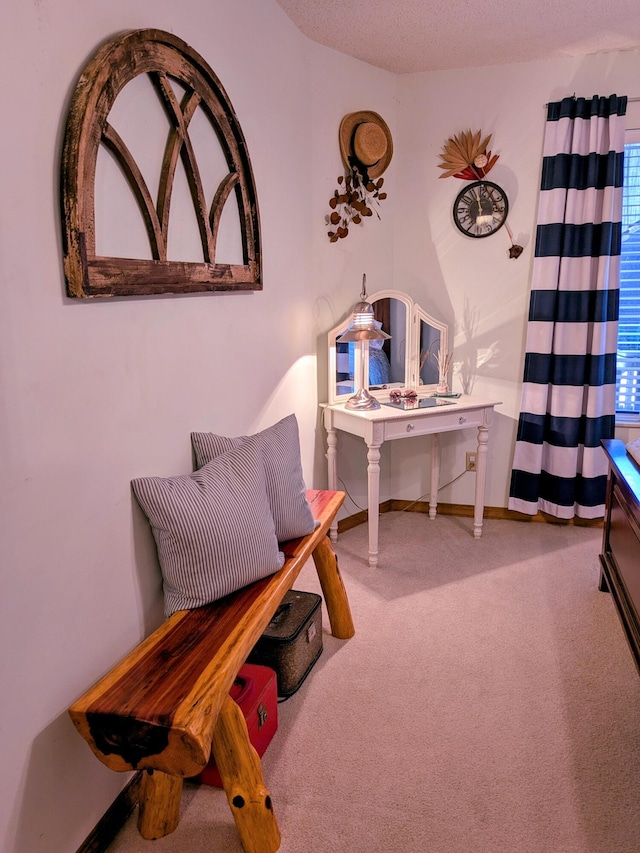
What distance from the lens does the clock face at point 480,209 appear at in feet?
11.2

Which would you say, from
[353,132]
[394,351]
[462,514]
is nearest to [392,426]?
[394,351]

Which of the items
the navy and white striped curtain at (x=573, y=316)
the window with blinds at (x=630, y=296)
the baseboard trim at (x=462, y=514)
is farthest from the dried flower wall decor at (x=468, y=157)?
the baseboard trim at (x=462, y=514)

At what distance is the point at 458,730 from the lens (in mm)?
1964

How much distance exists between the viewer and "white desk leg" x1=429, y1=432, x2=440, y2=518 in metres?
3.67

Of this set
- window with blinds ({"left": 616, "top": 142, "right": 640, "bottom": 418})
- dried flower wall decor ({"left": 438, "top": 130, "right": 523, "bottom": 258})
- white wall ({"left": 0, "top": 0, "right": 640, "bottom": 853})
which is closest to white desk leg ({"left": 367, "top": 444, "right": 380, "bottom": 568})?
white wall ({"left": 0, "top": 0, "right": 640, "bottom": 853})

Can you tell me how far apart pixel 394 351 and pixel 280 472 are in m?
1.52

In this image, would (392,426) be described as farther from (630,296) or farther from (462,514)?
(630,296)

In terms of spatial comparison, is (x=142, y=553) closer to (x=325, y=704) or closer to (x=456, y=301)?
(x=325, y=704)

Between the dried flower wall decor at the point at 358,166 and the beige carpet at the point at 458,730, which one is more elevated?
the dried flower wall decor at the point at 358,166

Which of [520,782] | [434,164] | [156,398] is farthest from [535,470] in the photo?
[156,398]

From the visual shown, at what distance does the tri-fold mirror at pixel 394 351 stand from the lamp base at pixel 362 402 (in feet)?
0.29

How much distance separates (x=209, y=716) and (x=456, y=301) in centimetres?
282

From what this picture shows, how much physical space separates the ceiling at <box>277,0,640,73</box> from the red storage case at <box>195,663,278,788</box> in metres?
2.55

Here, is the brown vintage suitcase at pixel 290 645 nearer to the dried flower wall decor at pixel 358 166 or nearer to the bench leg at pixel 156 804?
the bench leg at pixel 156 804
